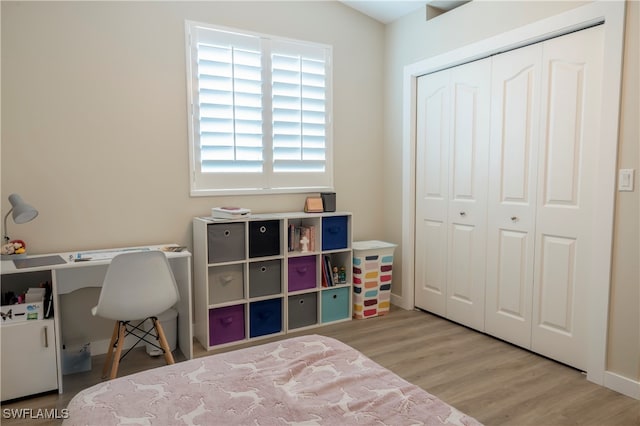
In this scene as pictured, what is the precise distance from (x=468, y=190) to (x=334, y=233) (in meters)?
1.09

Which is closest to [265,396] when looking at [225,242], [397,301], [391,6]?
[225,242]

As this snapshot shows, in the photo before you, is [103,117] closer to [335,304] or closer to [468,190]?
[335,304]

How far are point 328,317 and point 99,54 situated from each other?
2.53 meters

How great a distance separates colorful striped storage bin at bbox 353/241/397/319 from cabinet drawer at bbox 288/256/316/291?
404mm

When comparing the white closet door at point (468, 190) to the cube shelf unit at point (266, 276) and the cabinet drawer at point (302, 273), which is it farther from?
the cabinet drawer at point (302, 273)

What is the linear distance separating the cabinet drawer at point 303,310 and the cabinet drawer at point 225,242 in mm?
600

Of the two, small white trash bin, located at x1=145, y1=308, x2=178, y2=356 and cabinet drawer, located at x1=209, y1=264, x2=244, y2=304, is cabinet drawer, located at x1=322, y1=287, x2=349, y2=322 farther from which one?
small white trash bin, located at x1=145, y1=308, x2=178, y2=356

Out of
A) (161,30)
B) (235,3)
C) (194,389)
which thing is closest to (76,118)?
(161,30)

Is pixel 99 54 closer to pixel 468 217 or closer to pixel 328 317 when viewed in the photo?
pixel 328 317

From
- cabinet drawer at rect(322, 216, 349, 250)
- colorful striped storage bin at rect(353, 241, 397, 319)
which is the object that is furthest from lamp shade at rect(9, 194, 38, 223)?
colorful striped storage bin at rect(353, 241, 397, 319)

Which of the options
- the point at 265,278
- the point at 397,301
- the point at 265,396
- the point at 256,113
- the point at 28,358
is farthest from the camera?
the point at 397,301

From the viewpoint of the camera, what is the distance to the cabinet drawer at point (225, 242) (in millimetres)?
3047

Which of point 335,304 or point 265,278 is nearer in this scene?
point 265,278

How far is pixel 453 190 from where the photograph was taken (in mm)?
3514
